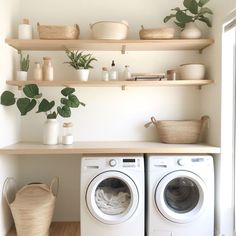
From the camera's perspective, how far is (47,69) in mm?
2570

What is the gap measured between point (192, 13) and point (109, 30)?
2.84ft

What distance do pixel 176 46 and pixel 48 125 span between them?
5.00ft

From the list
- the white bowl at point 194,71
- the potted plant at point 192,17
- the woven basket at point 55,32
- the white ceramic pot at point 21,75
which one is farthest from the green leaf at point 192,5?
the white ceramic pot at point 21,75

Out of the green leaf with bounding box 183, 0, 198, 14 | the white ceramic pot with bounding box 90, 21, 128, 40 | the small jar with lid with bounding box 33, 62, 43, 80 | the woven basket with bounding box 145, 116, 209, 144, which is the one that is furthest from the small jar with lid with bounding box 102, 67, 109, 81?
the green leaf with bounding box 183, 0, 198, 14

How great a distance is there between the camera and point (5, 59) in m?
2.44

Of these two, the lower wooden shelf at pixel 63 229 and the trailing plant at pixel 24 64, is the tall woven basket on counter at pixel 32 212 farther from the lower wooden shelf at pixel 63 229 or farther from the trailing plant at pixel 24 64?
the trailing plant at pixel 24 64

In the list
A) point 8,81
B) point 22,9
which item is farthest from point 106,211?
point 22,9

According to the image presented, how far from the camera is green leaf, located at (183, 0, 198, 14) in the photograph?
254 cm

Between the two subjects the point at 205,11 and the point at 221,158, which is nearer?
the point at 221,158

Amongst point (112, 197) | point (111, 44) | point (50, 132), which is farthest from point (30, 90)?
point (112, 197)

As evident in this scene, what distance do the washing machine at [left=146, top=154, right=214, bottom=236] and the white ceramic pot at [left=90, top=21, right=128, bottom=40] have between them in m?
1.21

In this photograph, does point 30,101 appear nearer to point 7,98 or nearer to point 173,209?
point 7,98

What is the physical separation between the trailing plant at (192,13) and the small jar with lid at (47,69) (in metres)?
1.26

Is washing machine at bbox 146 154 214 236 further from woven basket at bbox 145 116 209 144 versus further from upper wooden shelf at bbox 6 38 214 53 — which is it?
upper wooden shelf at bbox 6 38 214 53
